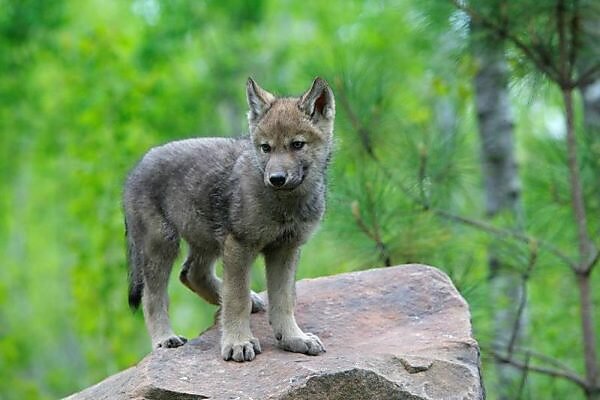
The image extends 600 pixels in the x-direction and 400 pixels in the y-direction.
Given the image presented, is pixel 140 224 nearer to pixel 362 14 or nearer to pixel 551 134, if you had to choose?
pixel 551 134

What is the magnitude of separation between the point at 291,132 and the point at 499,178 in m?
5.29

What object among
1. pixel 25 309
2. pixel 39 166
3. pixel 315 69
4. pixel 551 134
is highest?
pixel 315 69

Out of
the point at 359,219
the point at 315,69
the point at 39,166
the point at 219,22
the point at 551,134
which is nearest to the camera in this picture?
the point at 359,219

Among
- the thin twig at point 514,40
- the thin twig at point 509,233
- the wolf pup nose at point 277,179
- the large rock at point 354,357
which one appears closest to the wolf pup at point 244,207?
the wolf pup nose at point 277,179

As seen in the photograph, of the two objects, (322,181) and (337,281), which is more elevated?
(322,181)

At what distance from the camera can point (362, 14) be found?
24109 mm

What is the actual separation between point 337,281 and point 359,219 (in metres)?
0.97

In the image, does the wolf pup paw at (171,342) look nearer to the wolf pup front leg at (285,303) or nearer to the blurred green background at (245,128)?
the wolf pup front leg at (285,303)

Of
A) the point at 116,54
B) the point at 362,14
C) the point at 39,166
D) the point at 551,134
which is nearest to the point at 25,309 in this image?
the point at 39,166

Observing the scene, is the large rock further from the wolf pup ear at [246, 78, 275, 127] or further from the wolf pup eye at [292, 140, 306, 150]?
the wolf pup ear at [246, 78, 275, 127]

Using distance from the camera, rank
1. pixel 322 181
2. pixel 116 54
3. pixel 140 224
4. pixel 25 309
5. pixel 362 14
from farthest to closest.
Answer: pixel 25 309 < pixel 362 14 < pixel 116 54 < pixel 140 224 < pixel 322 181

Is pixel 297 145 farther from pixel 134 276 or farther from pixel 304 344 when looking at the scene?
pixel 134 276

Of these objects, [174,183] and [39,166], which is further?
[39,166]

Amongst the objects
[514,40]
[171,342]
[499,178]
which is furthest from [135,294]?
[499,178]
